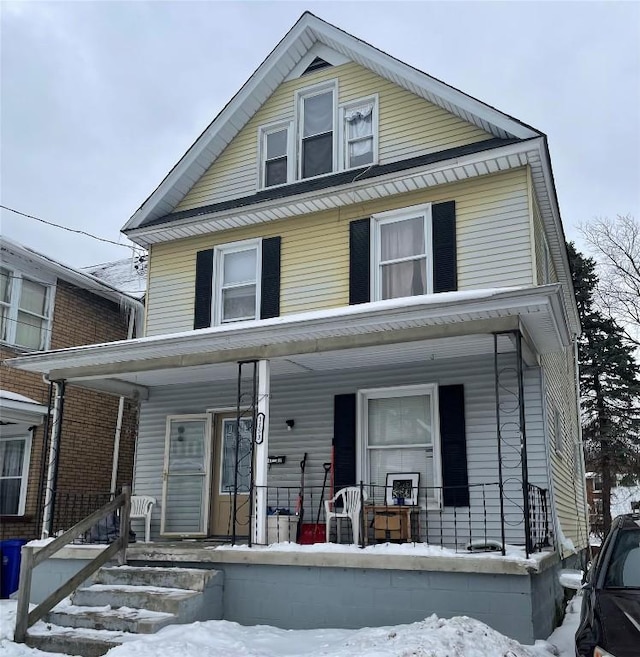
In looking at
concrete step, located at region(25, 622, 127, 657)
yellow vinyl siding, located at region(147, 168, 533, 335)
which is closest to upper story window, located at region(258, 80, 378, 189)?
yellow vinyl siding, located at region(147, 168, 533, 335)

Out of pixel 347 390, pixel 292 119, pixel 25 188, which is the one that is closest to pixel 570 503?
pixel 347 390

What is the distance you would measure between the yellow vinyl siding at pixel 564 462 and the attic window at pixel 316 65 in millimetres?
6511

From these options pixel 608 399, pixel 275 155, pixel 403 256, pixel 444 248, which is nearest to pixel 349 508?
pixel 403 256

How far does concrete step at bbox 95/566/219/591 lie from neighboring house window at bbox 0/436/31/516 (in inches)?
212

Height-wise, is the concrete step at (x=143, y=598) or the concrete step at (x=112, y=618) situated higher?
the concrete step at (x=143, y=598)

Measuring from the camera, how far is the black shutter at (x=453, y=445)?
9.55 meters

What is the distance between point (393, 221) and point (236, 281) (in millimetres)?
2994

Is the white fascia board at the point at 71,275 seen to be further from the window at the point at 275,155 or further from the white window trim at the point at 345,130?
the white window trim at the point at 345,130

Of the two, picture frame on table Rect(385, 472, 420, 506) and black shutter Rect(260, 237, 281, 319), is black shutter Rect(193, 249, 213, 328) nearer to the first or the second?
black shutter Rect(260, 237, 281, 319)

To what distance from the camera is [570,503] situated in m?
12.8

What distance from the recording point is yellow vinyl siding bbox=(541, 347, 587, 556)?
34.4 feet

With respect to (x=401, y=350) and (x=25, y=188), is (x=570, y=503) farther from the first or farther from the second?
(x=25, y=188)

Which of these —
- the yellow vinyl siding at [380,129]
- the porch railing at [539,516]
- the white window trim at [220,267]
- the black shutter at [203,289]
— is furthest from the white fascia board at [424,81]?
the porch railing at [539,516]

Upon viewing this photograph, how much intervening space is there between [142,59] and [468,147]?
158 feet
